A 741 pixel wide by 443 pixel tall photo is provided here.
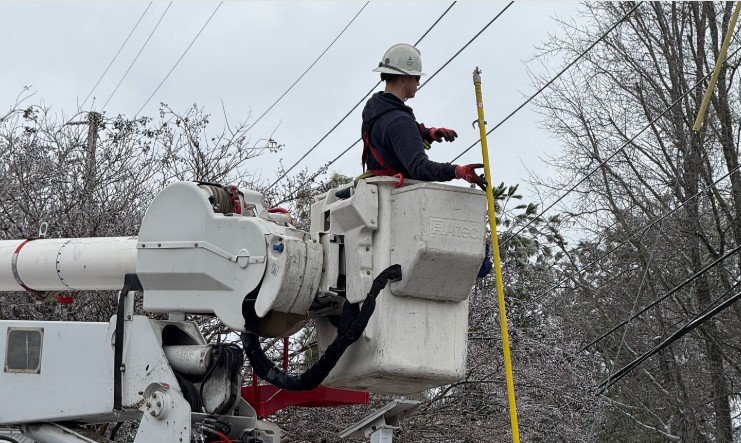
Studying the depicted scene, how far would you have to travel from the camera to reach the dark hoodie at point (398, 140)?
22.0ft

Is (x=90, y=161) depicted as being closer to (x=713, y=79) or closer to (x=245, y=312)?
(x=713, y=79)

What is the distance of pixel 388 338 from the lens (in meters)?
6.62

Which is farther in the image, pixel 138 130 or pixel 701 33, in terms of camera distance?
pixel 701 33

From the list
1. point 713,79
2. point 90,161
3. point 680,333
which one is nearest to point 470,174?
point 713,79

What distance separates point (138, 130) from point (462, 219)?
30.0 ft

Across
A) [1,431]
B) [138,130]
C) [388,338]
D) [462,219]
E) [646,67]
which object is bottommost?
[1,431]

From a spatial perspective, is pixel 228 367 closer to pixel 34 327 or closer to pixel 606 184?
pixel 34 327

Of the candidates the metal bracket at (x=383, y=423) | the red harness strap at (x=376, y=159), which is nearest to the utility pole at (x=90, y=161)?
the red harness strap at (x=376, y=159)

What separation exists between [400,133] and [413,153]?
0.57ft

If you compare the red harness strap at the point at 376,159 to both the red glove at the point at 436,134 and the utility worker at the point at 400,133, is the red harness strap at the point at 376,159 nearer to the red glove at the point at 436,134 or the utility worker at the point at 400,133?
the utility worker at the point at 400,133

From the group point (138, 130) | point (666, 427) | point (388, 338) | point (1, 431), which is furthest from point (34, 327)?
point (666, 427)

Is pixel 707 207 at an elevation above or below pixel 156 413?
above

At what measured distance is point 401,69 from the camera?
7.24 metres

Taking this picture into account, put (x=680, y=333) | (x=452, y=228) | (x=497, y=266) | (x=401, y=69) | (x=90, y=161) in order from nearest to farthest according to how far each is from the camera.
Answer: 1. (x=497, y=266)
2. (x=452, y=228)
3. (x=401, y=69)
4. (x=90, y=161)
5. (x=680, y=333)
